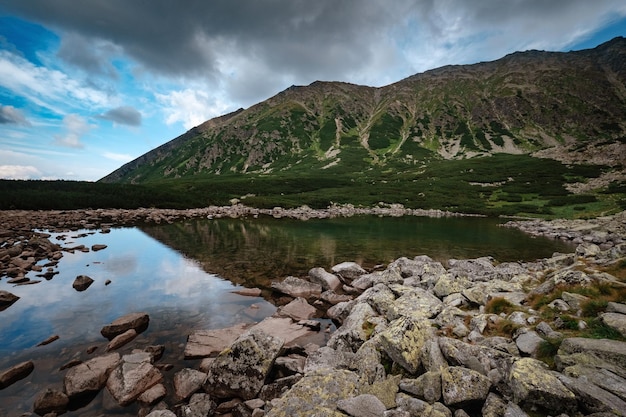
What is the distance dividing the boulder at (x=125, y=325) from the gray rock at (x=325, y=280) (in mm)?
11325

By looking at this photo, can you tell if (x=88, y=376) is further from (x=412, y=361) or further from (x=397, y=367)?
(x=412, y=361)

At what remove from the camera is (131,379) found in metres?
9.99

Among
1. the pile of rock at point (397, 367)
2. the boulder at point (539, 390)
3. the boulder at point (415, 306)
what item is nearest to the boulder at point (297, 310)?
the pile of rock at point (397, 367)

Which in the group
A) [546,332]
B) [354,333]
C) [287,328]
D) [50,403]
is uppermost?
[546,332]

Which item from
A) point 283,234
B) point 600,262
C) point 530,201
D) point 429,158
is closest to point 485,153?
point 429,158

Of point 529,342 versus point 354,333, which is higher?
point 529,342

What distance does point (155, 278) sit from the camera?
23156mm

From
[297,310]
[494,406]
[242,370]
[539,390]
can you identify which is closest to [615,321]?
[539,390]

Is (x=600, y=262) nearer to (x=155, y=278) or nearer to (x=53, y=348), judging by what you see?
(x=53, y=348)

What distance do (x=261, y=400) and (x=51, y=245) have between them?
33303 mm

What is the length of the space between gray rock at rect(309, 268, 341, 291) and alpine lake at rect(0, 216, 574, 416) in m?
2.95

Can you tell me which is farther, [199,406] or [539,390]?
[199,406]

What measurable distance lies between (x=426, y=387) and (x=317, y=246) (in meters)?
29.8

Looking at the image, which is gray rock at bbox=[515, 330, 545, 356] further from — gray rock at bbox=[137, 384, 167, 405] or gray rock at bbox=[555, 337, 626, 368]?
gray rock at bbox=[137, 384, 167, 405]
